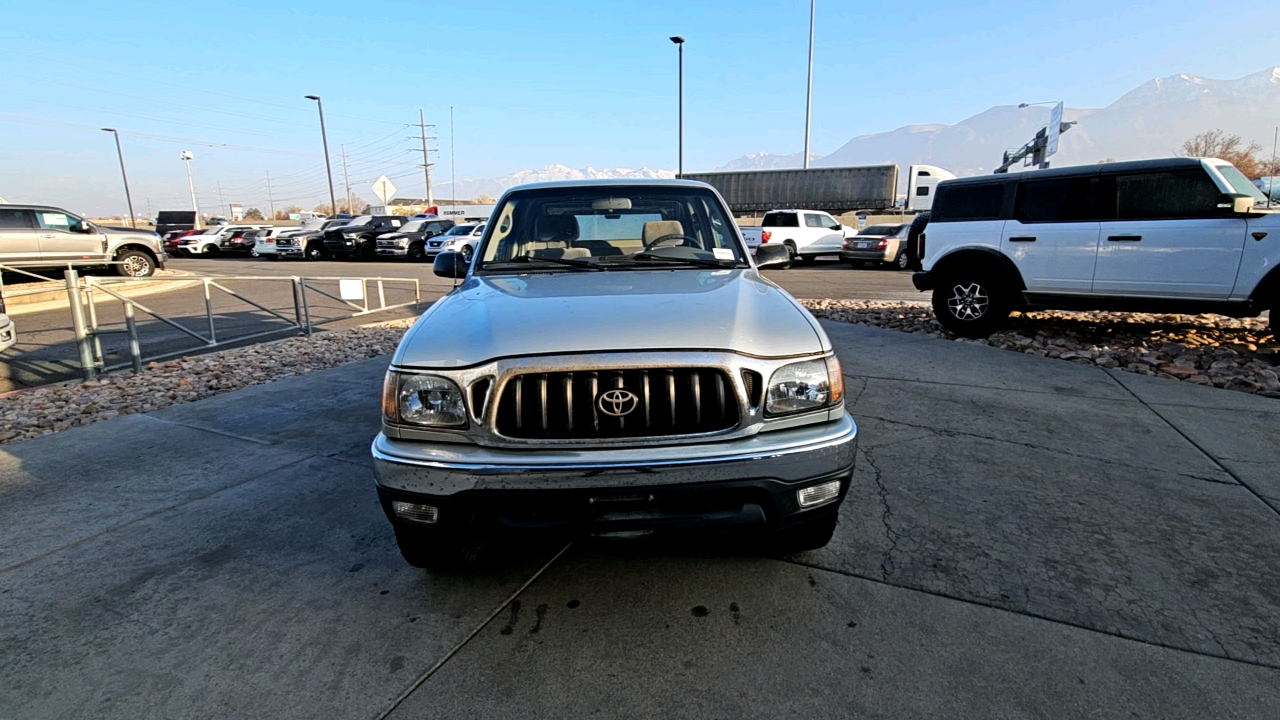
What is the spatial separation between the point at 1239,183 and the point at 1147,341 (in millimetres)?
1793

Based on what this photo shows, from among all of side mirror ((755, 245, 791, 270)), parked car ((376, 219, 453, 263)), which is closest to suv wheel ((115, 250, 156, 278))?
parked car ((376, 219, 453, 263))

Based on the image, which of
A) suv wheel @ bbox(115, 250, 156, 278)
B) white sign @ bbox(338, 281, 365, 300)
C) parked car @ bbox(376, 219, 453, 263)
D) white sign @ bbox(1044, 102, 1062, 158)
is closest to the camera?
white sign @ bbox(338, 281, 365, 300)

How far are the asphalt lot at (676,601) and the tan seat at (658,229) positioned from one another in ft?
5.75

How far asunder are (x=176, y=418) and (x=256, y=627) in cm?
358

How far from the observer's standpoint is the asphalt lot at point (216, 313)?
7668mm

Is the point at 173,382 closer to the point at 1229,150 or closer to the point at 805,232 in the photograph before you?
the point at 805,232

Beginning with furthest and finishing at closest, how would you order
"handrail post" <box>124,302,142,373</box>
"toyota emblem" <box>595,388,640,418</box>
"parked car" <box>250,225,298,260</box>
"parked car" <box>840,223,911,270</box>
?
"parked car" <box>250,225,298,260</box>, "parked car" <box>840,223,911,270</box>, "handrail post" <box>124,302,142,373</box>, "toyota emblem" <box>595,388,640,418</box>

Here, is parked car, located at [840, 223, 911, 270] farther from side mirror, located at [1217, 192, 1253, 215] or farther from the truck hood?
the truck hood

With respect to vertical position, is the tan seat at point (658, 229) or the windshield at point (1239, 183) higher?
the windshield at point (1239, 183)

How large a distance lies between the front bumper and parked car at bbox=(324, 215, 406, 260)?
25.9m

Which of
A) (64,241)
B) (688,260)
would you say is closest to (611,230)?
(688,260)

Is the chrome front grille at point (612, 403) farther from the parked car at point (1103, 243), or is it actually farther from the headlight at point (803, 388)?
the parked car at point (1103, 243)

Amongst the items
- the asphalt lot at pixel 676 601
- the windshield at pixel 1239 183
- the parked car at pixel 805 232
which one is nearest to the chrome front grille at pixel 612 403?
the asphalt lot at pixel 676 601

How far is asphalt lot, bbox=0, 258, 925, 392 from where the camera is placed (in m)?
7.67
